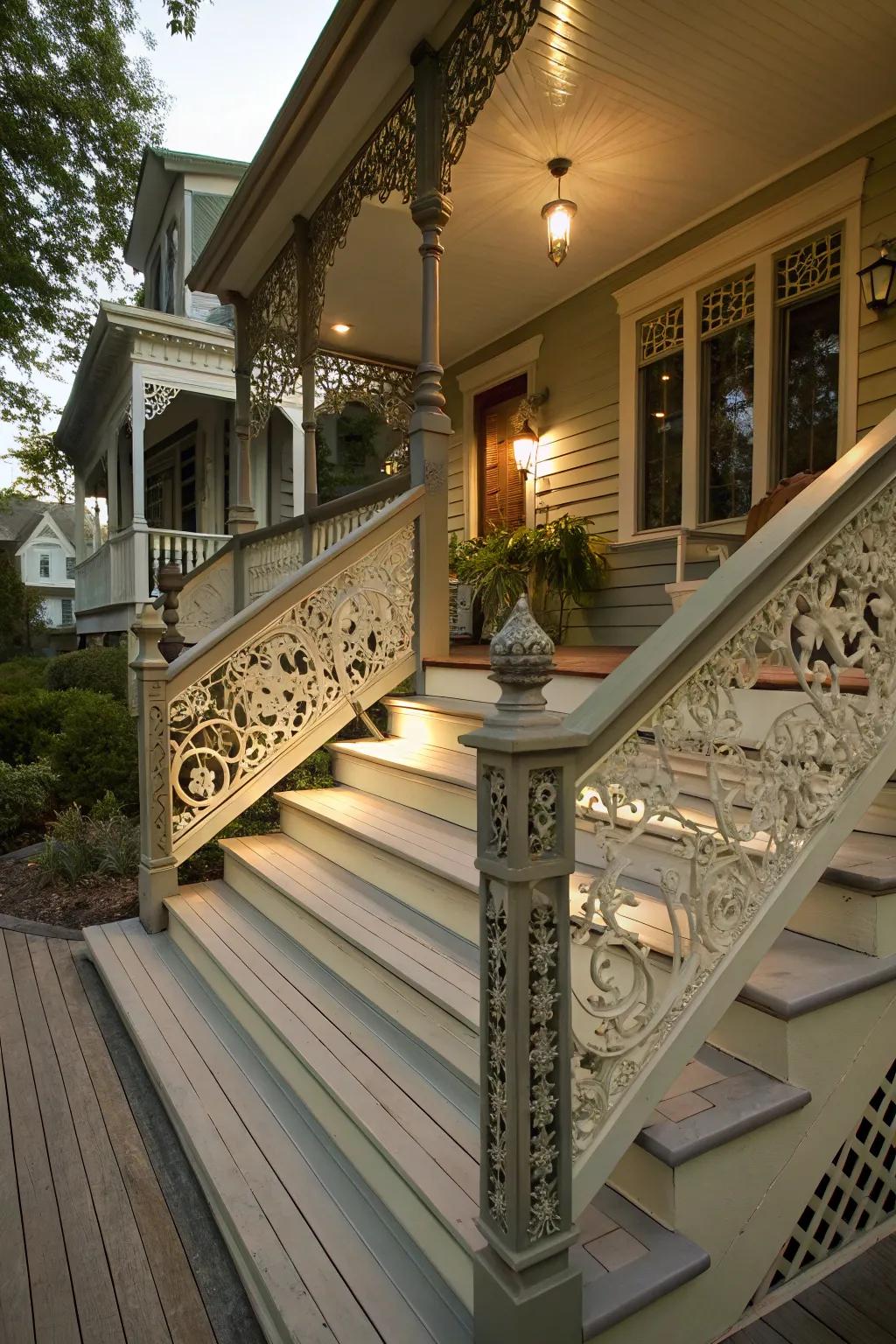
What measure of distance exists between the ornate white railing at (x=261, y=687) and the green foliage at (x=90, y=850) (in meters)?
0.88

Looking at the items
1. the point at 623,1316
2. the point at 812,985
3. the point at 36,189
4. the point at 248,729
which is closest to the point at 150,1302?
the point at 623,1316

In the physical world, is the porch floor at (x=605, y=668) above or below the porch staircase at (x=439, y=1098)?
above

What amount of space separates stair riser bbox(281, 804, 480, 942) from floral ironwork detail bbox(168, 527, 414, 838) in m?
0.44

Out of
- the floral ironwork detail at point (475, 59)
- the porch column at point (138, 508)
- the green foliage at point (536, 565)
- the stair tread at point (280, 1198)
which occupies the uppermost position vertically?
the floral ironwork detail at point (475, 59)

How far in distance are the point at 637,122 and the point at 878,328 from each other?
171cm

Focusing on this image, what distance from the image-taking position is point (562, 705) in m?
3.49

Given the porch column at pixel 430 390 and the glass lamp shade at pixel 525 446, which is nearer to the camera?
the porch column at pixel 430 390

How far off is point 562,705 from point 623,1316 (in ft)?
7.61

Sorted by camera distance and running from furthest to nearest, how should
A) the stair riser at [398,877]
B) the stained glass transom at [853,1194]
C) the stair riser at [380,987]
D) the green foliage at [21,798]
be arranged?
the green foliage at [21,798] → the stair riser at [398,877] → the stair riser at [380,987] → the stained glass transom at [853,1194]

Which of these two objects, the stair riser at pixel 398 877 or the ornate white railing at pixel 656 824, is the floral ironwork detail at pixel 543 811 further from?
the stair riser at pixel 398 877

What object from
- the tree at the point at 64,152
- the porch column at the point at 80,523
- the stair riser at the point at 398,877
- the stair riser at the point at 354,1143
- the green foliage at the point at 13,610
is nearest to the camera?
the stair riser at the point at 354,1143

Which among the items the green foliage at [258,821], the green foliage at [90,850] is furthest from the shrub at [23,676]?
the green foliage at [258,821]

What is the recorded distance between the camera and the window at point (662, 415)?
18.0 ft

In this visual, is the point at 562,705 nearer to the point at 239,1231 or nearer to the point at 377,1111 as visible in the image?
the point at 377,1111
